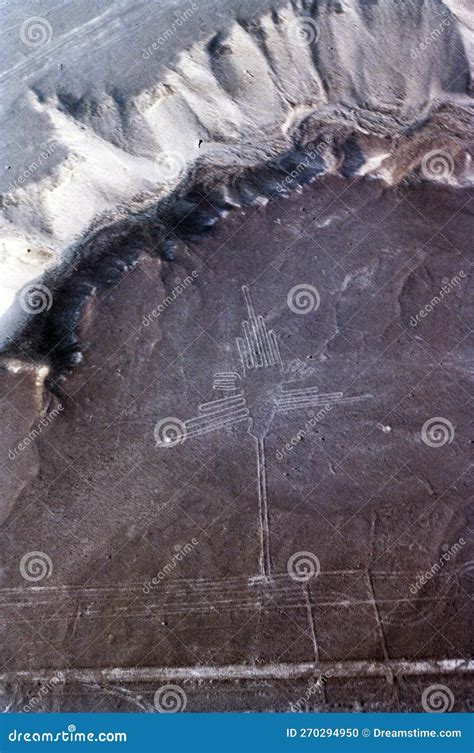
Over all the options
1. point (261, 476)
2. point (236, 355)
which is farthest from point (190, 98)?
point (261, 476)

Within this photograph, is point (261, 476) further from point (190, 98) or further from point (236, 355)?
point (190, 98)

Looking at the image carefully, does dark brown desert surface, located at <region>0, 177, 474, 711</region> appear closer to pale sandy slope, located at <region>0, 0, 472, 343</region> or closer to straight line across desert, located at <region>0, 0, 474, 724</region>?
straight line across desert, located at <region>0, 0, 474, 724</region>

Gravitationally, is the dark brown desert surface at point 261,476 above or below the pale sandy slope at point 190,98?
below

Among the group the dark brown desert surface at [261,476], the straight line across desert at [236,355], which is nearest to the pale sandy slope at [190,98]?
the straight line across desert at [236,355]

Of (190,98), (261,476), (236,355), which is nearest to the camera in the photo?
(261,476)

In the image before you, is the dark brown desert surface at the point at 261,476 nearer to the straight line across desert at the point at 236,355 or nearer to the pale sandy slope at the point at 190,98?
the straight line across desert at the point at 236,355

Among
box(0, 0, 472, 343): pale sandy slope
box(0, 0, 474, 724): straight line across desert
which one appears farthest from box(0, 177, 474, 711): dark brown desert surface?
box(0, 0, 472, 343): pale sandy slope

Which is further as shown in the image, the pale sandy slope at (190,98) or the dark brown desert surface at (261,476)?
the pale sandy slope at (190,98)

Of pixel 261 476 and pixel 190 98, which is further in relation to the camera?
pixel 190 98

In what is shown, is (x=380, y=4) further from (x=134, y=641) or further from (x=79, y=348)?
(x=134, y=641)

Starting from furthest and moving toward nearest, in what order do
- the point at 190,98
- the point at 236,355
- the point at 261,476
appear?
the point at 190,98
the point at 236,355
the point at 261,476

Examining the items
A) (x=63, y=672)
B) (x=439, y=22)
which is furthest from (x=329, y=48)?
(x=63, y=672)
